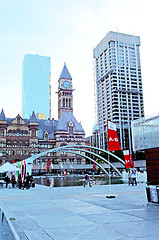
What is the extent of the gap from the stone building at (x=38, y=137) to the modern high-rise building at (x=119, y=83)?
37183 millimetres

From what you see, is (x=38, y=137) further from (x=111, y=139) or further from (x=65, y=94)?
(x=111, y=139)

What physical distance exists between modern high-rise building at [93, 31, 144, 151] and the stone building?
37183 mm

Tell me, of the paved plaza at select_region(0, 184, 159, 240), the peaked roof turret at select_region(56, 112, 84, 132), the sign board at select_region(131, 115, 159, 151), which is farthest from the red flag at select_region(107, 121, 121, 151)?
the peaked roof turret at select_region(56, 112, 84, 132)

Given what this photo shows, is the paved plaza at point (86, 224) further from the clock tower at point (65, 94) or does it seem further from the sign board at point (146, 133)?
the clock tower at point (65, 94)

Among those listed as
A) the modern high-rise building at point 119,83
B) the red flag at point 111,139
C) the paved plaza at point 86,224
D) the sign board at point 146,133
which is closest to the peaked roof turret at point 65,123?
the modern high-rise building at point 119,83

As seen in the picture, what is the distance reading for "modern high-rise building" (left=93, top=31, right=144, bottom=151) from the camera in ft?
487

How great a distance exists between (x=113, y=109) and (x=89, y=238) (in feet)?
469

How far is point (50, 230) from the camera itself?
25.8 ft

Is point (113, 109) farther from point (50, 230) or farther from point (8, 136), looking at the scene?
point (50, 230)

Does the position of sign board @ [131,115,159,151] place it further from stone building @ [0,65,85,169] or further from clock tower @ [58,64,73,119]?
clock tower @ [58,64,73,119]

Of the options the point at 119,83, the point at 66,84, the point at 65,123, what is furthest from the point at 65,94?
the point at 119,83

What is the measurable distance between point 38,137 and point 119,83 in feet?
223

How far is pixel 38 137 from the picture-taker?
109000 millimetres

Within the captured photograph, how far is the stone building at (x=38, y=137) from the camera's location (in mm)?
99250
